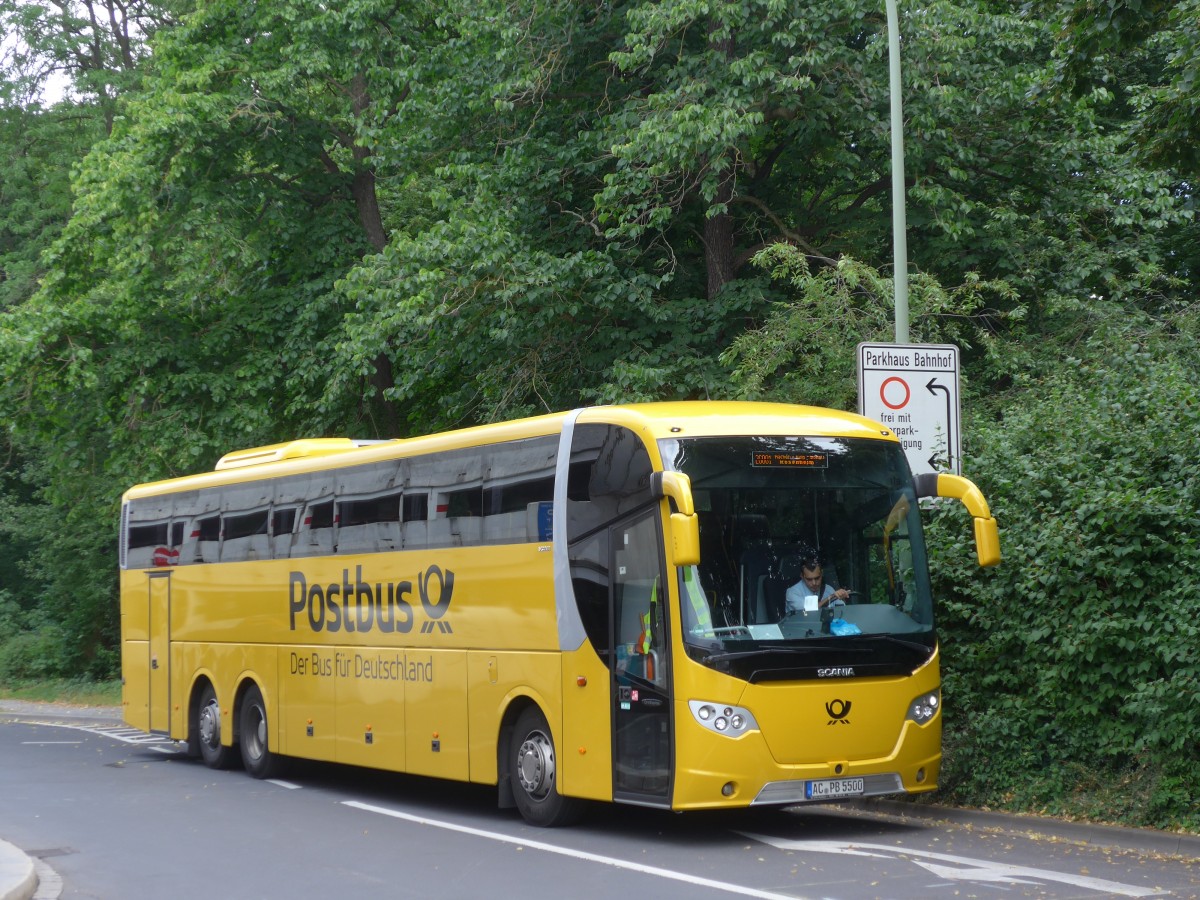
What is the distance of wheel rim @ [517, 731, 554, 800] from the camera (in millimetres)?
12508

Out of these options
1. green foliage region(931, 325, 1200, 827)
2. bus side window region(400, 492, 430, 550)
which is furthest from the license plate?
bus side window region(400, 492, 430, 550)

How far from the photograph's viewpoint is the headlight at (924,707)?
11.6m

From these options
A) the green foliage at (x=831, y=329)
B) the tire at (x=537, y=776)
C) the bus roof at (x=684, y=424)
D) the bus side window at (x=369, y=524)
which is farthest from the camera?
the green foliage at (x=831, y=329)

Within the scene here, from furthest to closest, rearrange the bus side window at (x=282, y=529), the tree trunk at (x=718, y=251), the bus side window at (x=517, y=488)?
the tree trunk at (x=718, y=251) → the bus side window at (x=282, y=529) → the bus side window at (x=517, y=488)

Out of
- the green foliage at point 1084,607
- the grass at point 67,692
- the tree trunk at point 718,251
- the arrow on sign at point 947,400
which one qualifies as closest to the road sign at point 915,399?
the arrow on sign at point 947,400

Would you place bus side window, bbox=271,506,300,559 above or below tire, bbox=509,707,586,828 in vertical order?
above

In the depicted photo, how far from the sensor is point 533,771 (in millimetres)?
12719

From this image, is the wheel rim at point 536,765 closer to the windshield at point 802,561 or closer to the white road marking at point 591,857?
the white road marking at point 591,857

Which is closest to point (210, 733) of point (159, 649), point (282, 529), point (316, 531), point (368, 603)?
point (159, 649)

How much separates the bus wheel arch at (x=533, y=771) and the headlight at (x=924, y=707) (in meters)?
2.84

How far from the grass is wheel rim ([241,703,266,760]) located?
15605 millimetres

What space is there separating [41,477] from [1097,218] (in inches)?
1144

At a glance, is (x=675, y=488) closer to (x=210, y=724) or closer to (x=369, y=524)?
(x=369, y=524)

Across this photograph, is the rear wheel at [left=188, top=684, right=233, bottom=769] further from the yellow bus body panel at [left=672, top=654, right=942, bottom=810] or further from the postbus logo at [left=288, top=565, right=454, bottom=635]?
the yellow bus body panel at [left=672, top=654, right=942, bottom=810]
